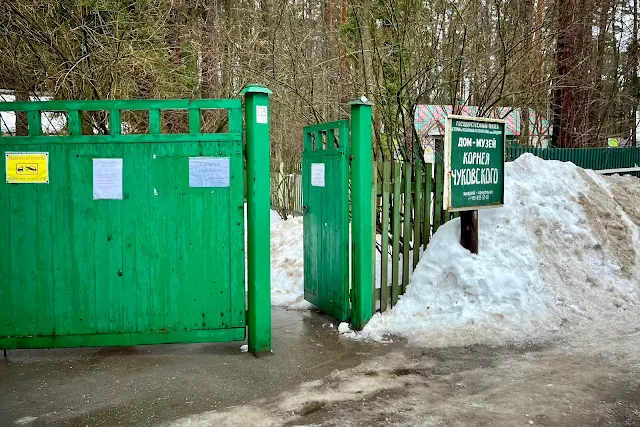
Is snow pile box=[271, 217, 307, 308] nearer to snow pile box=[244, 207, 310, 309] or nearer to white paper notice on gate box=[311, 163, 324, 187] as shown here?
snow pile box=[244, 207, 310, 309]

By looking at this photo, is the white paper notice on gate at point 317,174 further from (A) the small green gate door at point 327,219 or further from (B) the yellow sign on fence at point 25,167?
(B) the yellow sign on fence at point 25,167

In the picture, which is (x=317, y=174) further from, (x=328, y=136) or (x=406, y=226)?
(x=406, y=226)

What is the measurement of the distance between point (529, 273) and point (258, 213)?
9.87 ft

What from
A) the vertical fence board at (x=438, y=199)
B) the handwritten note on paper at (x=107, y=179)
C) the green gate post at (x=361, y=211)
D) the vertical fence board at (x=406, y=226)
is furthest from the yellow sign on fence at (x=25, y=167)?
the vertical fence board at (x=438, y=199)

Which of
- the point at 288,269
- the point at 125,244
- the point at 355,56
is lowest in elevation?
the point at 288,269

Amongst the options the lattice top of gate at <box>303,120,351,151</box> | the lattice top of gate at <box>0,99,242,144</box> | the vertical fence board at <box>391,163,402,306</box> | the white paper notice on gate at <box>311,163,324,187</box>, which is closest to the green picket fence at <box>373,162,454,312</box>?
the vertical fence board at <box>391,163,402,306</box>

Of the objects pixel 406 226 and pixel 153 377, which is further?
pixel 406 226

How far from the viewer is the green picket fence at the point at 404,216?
587 cm

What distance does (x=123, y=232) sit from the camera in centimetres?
488

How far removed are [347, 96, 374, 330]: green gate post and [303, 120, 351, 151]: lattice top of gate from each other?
87mm

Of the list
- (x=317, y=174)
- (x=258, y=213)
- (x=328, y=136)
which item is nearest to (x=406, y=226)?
(x=317, y=174)

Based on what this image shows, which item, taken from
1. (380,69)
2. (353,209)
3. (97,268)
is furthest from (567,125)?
(97,268)

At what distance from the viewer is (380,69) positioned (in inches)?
318

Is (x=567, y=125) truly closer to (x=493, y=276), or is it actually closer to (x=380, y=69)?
(x=380, y=69)
